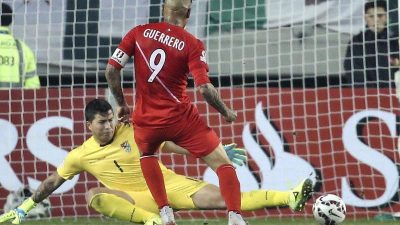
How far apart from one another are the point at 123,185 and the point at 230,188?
1.49m

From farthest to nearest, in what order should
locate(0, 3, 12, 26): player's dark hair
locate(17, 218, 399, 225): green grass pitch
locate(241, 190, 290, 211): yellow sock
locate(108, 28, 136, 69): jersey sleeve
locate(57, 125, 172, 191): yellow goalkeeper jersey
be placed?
1. locate(0, 3, 12, 26): player's dark hair
2. locate(17, 218, 399, 225): green grass pitch
3. locate(57, 125, 172, 191): yellow goalkeeper jersey
4. locate(241, 190, 290, 211): yellow sock
5. locate(108, 28, 136, 69): jersey sleeve

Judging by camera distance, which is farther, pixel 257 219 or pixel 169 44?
pixel 257 219

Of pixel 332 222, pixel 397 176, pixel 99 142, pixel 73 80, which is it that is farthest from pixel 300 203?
pixel 73 80

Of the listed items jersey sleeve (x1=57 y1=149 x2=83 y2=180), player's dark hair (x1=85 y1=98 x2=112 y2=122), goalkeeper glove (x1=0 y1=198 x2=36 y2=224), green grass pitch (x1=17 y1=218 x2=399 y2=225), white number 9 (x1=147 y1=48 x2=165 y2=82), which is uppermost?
white number 9 (x1=147 y1=48 x2=165 y2=82)

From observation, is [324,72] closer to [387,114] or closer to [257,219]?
[387,114]

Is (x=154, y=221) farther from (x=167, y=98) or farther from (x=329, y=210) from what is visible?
(x=329, y=210)

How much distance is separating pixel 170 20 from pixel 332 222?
6.29 ft

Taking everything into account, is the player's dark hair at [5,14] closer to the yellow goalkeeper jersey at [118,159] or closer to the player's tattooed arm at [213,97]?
the yellow goalkeeper jersey at [118,159]

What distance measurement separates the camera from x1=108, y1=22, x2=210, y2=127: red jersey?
25.2 ft

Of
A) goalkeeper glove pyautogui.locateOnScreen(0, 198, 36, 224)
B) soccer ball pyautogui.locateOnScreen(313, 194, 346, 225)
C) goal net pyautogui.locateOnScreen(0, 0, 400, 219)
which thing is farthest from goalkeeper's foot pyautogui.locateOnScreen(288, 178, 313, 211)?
goal net pyautogui.locateOnScreen(0, 0, 400, 219)

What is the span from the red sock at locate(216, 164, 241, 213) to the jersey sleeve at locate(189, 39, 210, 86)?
0.63 m

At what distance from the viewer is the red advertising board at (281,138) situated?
10.7 meters

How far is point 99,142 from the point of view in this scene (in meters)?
8.90

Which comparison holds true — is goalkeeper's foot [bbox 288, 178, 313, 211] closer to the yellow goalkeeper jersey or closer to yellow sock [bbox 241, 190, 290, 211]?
yellow sock [bbox 241, 190, 290, 211]
